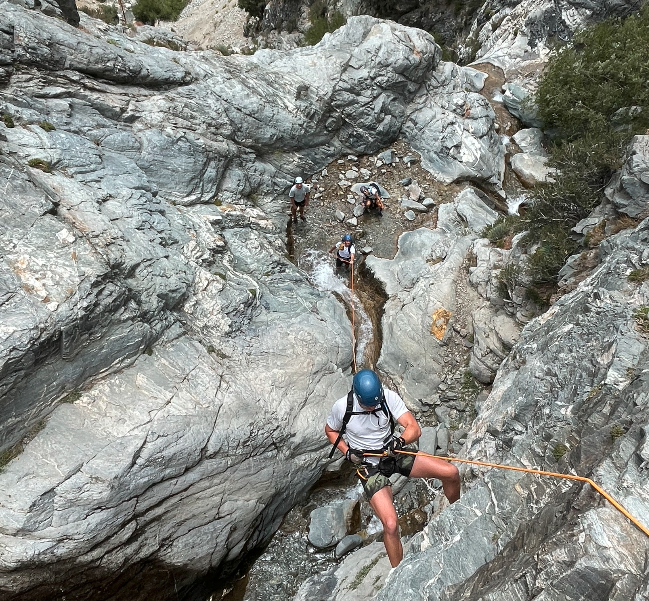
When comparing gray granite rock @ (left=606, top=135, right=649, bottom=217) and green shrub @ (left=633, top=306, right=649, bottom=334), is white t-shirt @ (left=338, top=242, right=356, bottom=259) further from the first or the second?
green shrub @ (left=633, top=306, right=649, bottom=334)

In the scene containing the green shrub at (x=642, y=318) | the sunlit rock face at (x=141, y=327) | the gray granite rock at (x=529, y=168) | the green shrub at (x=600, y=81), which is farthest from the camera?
the gray granite rock at (x=529, y=168)

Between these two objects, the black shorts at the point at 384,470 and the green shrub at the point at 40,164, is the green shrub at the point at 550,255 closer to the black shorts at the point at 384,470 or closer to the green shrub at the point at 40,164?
the black shorts at the point at 384,470

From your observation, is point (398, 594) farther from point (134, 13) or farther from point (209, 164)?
point (134, 13)

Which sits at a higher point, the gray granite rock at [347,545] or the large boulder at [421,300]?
the large boulder at [421,300]

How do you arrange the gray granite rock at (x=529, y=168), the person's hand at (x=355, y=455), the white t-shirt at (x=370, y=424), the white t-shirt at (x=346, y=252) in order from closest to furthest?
1. the white t-shirt at (x=370, y=424)
2. the person's hand at (x=355, y=455)
3. the white t-shirt at (x=346, y=252)
4. the gray granite rock at (x=529, y=168)

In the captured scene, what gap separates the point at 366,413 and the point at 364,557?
12.4ft

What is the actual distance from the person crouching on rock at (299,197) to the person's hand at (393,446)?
36.0 feet

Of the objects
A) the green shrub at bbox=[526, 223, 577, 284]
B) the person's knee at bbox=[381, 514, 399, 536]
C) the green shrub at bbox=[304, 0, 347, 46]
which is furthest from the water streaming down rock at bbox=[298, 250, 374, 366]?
the green shrub at bbox=[304, 0, 347, 46]

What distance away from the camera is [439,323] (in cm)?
1198

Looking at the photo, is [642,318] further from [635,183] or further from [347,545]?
[347,545]

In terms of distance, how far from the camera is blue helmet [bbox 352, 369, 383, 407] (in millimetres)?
5898

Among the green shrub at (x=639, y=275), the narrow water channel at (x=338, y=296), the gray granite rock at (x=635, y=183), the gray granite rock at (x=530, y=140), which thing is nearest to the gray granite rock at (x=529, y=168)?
the gray granite rock at (x=530, y=140)

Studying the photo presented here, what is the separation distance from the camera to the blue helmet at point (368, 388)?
5.90 metres

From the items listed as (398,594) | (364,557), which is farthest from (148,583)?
(398,594)
